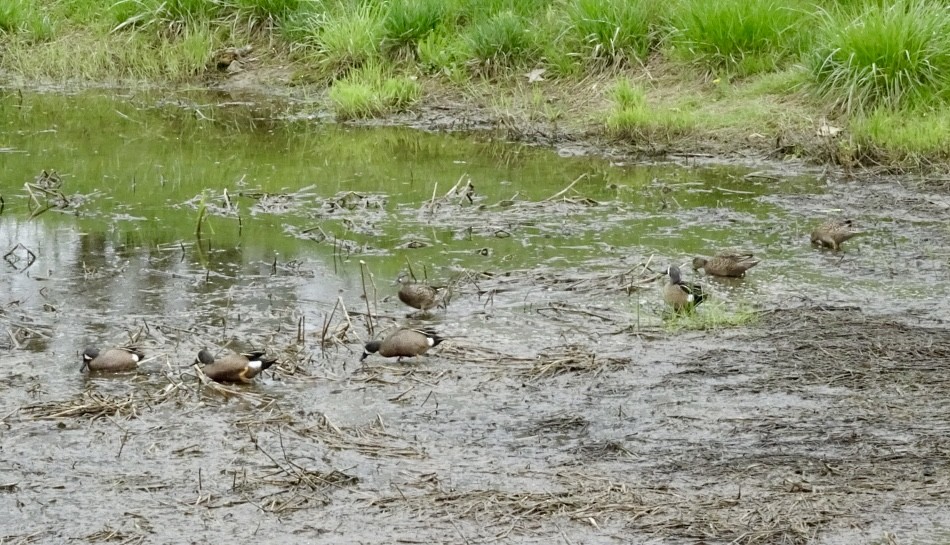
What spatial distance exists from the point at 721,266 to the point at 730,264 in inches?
2.5

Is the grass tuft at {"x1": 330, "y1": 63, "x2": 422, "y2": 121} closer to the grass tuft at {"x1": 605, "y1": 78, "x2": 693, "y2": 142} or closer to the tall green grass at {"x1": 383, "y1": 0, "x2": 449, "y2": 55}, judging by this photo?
the tall green grass at {"x1": 383, "y1": 0, "x2": 449, "y2": 55}

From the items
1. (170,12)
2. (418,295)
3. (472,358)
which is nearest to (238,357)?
(472,358)

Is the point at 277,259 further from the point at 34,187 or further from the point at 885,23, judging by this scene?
the point at 885,23

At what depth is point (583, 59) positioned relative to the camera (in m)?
15.2

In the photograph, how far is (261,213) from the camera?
11219 millimetres

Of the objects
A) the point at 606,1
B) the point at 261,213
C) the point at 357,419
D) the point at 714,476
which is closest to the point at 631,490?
the point at 714,476

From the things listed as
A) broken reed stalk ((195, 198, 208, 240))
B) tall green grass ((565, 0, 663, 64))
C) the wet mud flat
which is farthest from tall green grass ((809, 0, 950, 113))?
broken reed stalk ((195, 198, 208, 240))

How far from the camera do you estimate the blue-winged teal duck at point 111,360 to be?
7227 millimetres

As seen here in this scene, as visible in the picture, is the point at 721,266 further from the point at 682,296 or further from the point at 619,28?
the point at 619,28

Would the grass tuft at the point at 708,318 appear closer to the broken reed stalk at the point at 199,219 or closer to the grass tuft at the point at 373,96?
the broken reed stalk at the point at 199,219

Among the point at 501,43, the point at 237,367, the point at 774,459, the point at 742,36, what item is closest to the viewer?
the point at 774,459

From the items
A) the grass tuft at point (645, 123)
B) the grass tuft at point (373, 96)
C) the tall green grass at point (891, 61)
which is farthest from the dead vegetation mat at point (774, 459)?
the grass tuft at point (373, 96)

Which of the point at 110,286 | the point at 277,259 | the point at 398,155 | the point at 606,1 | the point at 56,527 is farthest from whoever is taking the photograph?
the point at 606,1

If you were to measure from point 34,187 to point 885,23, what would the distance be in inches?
322
